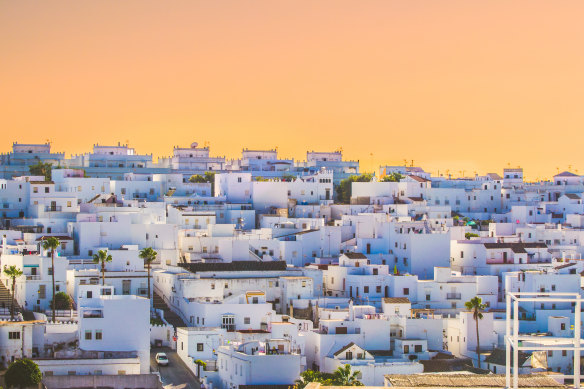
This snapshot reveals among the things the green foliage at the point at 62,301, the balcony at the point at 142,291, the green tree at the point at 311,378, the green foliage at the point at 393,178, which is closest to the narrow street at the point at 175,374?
the green tree at the point at 311,378

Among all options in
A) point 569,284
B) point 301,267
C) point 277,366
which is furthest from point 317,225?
point 277,366

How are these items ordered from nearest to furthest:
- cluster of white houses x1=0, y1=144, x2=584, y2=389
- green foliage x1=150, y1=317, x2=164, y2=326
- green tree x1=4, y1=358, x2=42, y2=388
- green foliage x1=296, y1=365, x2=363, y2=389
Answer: green tree x1=4, y1=358, x2=42, y2=388 → green foliage x1=296, y1=365, x2=363, y2=389 → cluster of white houses x1=0, y1=144, x2=584, y2=389 → green foliage x1=150, y1=317, x2=164, y2=326

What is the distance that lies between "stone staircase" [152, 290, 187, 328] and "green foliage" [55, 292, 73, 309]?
12.9ft

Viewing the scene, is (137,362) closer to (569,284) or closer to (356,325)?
(356,325)

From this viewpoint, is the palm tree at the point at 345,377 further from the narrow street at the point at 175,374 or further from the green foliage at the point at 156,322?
the green foliage at the point at 156,322

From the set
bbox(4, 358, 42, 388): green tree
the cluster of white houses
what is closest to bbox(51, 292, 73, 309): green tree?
the cluster of white houses

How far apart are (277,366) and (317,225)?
20194 millimetres

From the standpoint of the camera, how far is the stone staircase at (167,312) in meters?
47.5

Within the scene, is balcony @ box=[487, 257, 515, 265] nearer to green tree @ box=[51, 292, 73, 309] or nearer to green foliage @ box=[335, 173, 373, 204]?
green foliage @ box=[335, 173, 373, 204]

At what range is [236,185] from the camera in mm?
68750

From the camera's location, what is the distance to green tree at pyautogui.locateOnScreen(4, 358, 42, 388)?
37156mm

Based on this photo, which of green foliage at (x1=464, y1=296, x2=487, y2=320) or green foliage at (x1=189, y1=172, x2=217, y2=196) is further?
green foliage at (x1=189, y1=172, x2=217, y2=196)

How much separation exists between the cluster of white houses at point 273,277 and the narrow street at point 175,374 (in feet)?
1.57

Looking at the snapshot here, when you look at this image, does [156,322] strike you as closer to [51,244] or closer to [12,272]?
[51,244]
